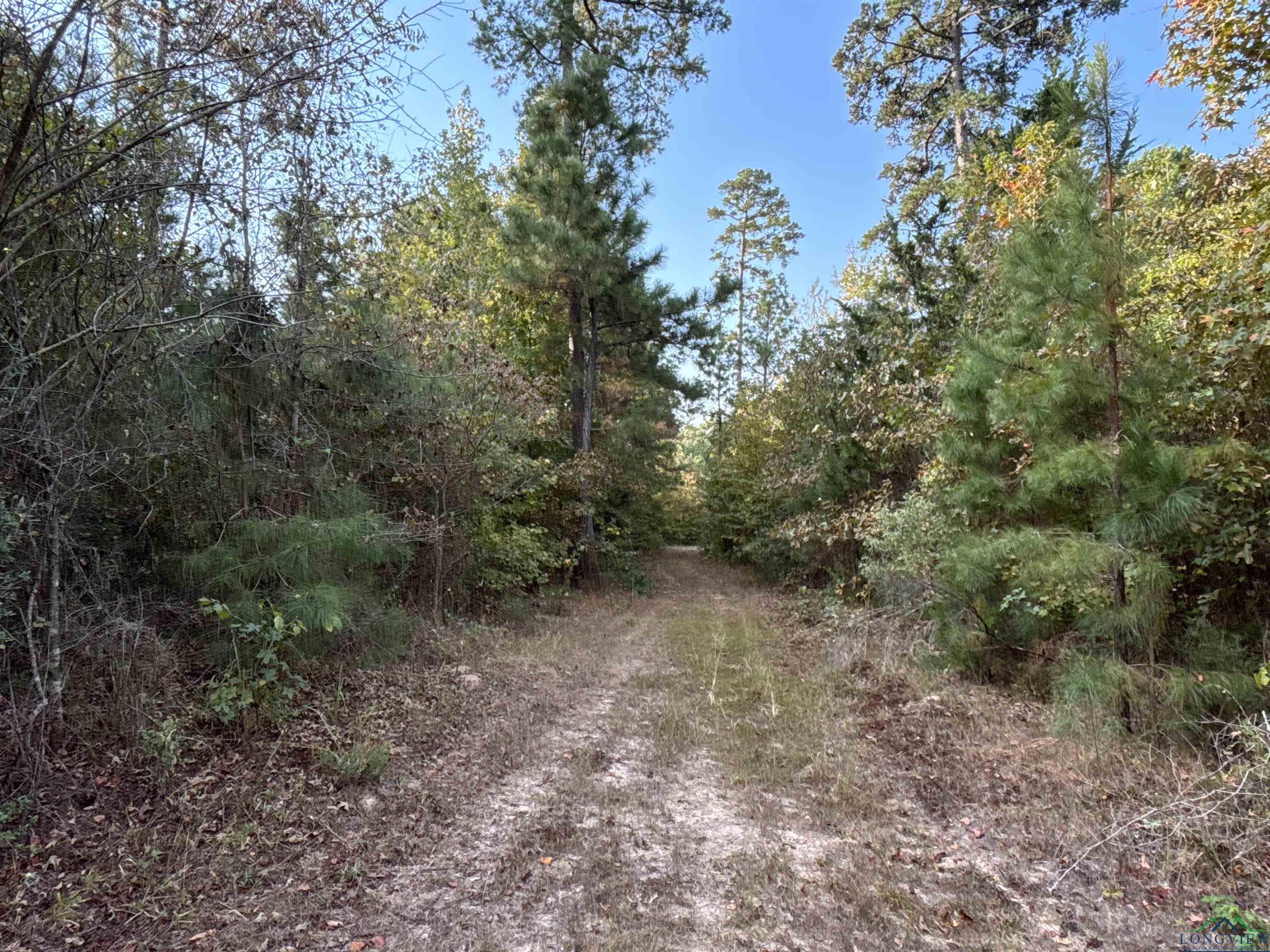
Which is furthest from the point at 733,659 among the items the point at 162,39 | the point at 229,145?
the point at 162,39

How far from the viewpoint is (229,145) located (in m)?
3.78

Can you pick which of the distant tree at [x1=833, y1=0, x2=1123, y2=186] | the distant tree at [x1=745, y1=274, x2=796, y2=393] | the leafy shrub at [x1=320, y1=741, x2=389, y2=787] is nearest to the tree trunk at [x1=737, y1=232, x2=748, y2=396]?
the distant tree at [x1=745, y1=274, x2=796, y2=393]

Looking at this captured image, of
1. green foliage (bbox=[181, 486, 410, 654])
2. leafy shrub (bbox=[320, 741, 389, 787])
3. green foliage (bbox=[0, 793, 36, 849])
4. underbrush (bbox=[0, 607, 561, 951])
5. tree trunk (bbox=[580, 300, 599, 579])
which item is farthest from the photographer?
tree trunk (bbox=[580, 300, 599, 579])

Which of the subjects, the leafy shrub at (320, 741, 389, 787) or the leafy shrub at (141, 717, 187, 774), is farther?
the leafy shrub at (320, 741, 389, 787)

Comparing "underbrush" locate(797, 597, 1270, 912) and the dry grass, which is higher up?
"underbrush" locate(797, 597, 1270, 912)

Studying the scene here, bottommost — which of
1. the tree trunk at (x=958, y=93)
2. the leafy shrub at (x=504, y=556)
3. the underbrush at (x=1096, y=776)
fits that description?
the underbrush at (x=1096, y=776)

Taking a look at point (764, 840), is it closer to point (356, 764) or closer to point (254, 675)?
point (356, 764)

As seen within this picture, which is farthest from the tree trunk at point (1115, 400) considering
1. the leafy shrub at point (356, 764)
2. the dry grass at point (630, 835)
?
the leafy shrub at point (356, 764)

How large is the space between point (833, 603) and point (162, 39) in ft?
29.7

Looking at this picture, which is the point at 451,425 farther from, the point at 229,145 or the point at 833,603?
the point at 833,603

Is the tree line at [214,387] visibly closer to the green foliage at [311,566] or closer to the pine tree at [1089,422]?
the green foliage at [311,566]

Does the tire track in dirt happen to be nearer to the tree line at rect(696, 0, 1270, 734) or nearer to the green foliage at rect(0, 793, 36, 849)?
the green foliage at rect(0, 793, 36, 849)

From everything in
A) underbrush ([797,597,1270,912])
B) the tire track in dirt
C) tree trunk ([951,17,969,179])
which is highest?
tree trunk ([951,17,969,179])

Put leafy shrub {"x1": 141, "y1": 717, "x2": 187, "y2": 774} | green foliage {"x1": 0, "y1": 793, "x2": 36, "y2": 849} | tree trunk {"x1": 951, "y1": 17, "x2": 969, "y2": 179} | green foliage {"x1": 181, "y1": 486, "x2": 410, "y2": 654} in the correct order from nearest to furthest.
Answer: green foliage {"x1": 0, "y1": 793, "x2": 36, "y2": 849}, leafy shrub {"x1": 141, "y1": 717, "x2": 187, "y2": 774}, green foliage {"x1": 181, "y1": 486, "x2": 410, "y2": 654}, tree trunk {"x1": 951, "y1": 17, "x2": 969, "y2": 179}
